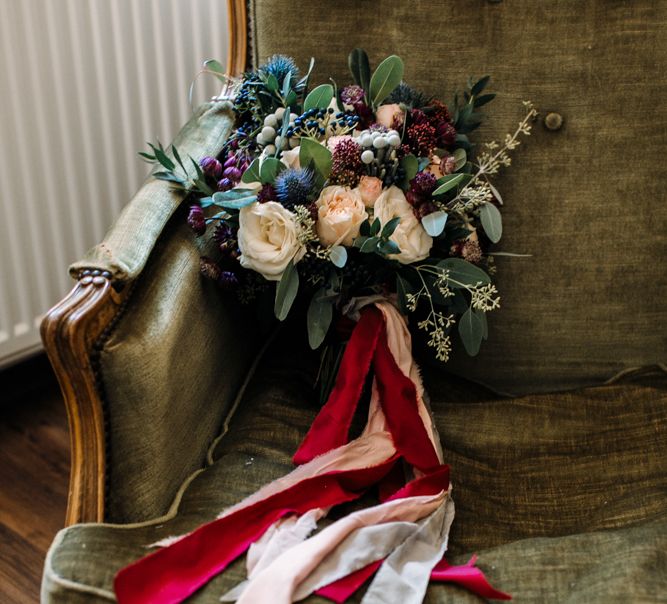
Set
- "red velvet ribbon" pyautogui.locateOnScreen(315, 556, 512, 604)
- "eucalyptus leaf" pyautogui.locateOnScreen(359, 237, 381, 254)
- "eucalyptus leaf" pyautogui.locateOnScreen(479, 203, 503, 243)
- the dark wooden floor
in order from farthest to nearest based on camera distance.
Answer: the dark wooden floor, "eucalyptus leaf" pyautogui.locateOnScreen(479, 203, 503, 243), "eucalyptus leaf" pyautogui.locateOnScreen(359, 237, 381, 254), "red velvet ribbon" pyautogui.locateOnScreen(315, 556, 512, 604)

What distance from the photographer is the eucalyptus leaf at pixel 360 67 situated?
1.23 meters

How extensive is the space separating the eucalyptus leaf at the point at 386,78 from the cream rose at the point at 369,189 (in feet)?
0.47

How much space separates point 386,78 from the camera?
1184 millimetres

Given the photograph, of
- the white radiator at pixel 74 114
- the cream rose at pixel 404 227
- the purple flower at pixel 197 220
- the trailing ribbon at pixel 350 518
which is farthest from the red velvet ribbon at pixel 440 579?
the white radiator at pixel 74 114

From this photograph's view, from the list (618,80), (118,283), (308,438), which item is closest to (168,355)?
(118,283)

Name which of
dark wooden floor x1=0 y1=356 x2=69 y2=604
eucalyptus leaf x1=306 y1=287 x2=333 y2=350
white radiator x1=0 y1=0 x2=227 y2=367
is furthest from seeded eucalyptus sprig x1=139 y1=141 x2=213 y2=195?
dark wooden floor x1=0 y1=356 x2=69 y2=604

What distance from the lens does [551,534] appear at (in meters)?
1.08

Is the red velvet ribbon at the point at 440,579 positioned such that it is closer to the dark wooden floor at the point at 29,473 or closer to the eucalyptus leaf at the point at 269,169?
the eucalyptus leaf at the point at 269,169

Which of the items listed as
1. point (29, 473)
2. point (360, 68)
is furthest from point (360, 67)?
point (29, 473)

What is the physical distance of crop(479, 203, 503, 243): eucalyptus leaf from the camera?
1183 mm

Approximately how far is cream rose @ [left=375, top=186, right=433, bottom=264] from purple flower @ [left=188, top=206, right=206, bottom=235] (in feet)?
0.80

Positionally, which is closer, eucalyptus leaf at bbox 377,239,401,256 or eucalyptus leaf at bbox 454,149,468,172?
eucalyptus leaf at bbox 377,239,401,256

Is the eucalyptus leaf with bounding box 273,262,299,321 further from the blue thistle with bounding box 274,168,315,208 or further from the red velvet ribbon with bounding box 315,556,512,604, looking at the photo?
the red velvet ribbon with bounding box 315,556,512,604

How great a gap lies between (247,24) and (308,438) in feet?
2.25
